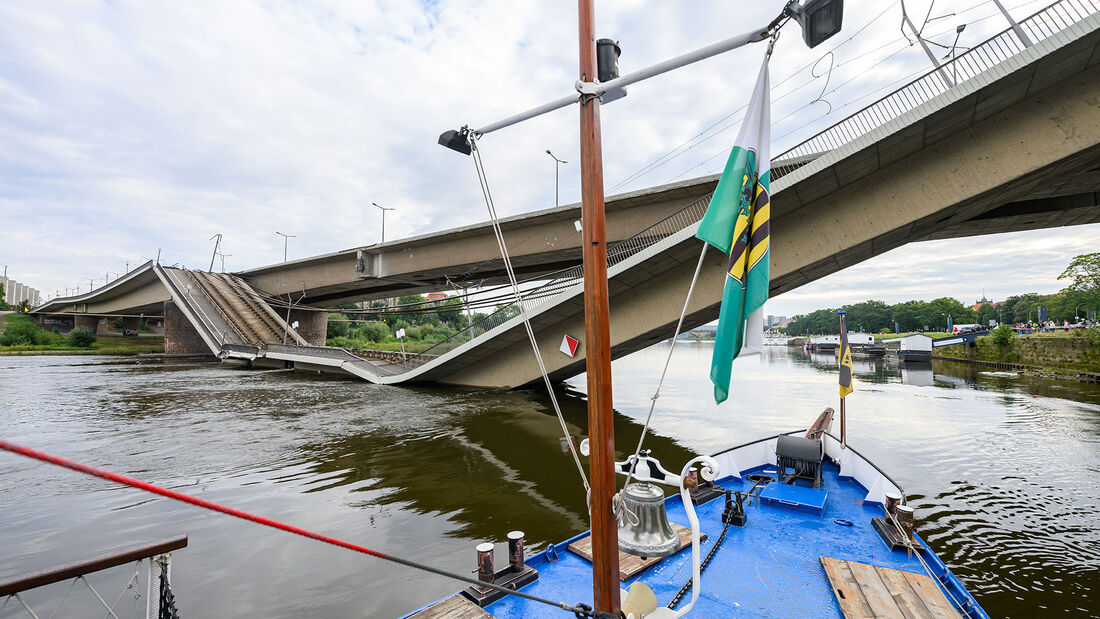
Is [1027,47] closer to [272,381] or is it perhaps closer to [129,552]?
[129,552]

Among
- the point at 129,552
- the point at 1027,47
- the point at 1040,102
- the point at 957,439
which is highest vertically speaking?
the point at 1027,47

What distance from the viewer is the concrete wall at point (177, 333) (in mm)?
42625

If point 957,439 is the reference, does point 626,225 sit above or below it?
above

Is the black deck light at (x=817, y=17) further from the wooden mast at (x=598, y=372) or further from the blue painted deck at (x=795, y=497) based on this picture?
the blue painted deck at (x=795, y=497)

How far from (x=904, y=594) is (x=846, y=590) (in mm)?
540

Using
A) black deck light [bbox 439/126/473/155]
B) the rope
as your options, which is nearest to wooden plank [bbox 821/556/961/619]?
the rope

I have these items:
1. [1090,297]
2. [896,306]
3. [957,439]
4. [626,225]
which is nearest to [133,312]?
[626,225]

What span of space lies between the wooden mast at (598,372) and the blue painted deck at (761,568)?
77.0 inches

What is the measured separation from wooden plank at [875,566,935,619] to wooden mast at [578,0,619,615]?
11.3 ft

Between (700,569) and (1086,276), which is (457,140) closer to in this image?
(700,569)

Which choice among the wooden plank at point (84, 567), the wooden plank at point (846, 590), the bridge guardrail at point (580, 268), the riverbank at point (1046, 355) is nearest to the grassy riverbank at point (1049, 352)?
the riverbank at point (1046, 355)

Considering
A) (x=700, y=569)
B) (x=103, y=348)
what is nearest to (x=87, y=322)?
(x=103, y=348)

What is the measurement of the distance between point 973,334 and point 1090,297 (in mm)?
13092

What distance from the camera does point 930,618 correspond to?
438 cm
